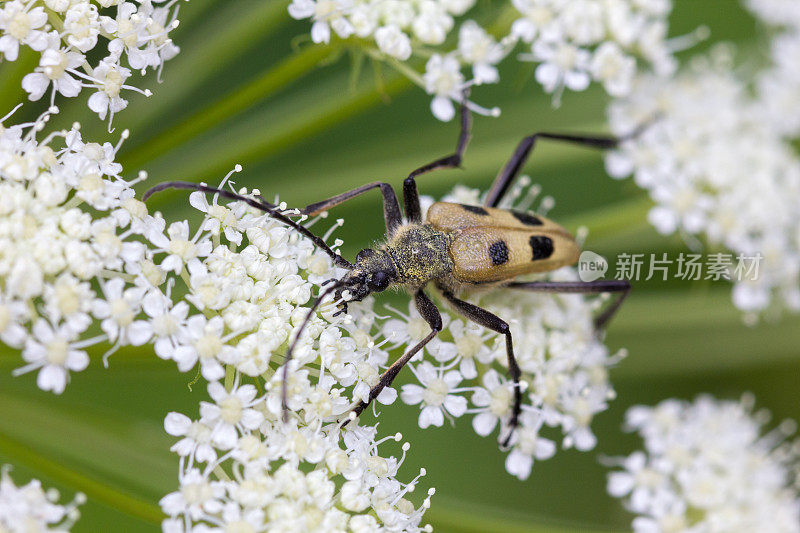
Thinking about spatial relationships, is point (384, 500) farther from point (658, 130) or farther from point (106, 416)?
point (658, 130)

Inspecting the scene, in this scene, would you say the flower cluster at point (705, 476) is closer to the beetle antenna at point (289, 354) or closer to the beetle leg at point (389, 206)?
the beetle leg at point (389, 206)

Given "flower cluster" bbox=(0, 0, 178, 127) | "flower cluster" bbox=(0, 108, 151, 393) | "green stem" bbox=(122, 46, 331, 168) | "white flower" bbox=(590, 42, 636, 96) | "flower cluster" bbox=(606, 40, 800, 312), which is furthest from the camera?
"flower cluster" bbox=(606, 40, 800, 312)

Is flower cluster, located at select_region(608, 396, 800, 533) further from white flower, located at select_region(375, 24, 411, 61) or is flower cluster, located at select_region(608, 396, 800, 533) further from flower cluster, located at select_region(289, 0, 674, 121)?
white flower, located at select_region(375, 24, 411, 61)

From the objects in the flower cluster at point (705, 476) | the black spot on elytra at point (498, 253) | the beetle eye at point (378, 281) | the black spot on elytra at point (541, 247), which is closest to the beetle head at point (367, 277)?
the beetle eye at point (378, 281)

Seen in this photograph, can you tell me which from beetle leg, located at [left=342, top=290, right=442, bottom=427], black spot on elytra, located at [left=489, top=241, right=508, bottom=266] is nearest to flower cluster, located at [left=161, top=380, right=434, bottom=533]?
beetle leg, located at [left=342, top=290, right=442, bottom=427]

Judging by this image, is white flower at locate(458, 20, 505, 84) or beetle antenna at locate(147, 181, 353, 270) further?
white flower at locate(458, 20, 505, 84)

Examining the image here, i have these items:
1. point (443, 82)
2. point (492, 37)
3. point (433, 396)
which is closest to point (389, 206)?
point (443, 82)

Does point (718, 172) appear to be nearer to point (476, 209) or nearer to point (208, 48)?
point (476, 209)
